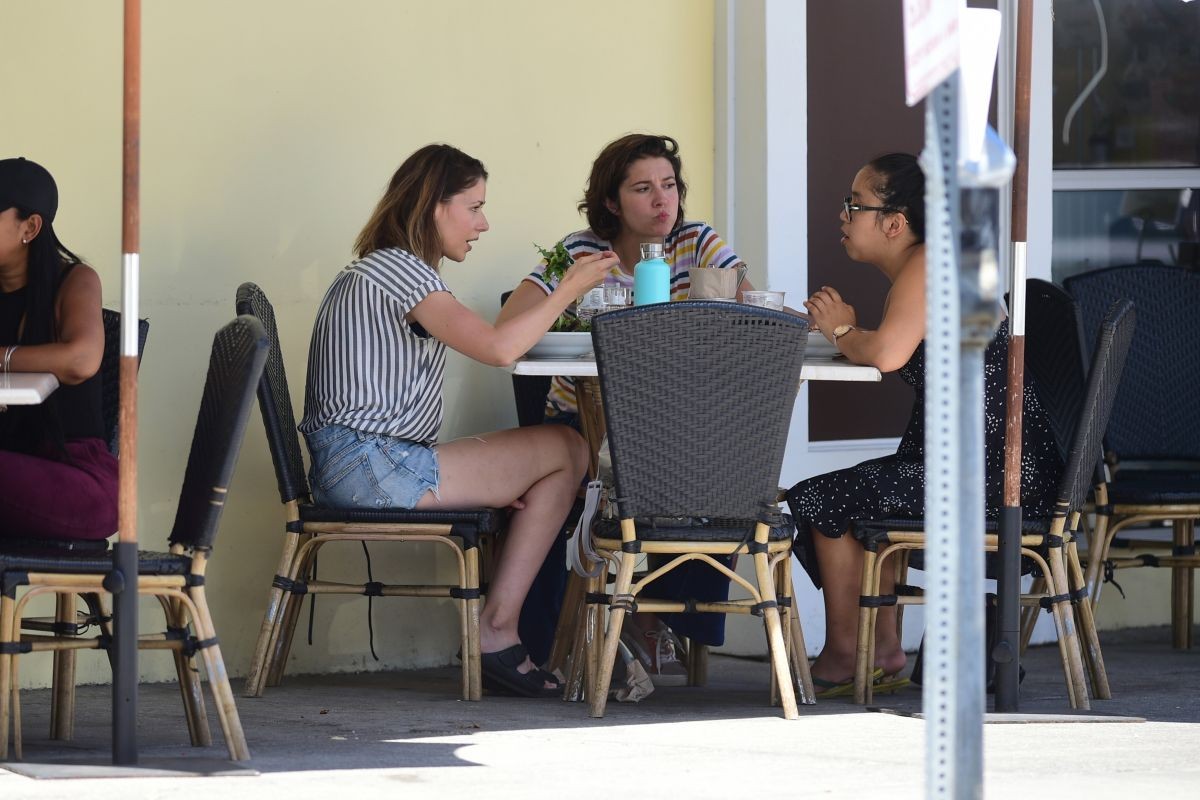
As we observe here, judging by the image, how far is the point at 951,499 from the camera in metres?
1.88

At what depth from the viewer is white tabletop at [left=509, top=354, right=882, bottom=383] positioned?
3846mm

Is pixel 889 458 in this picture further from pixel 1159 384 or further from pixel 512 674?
pixel 1159 384

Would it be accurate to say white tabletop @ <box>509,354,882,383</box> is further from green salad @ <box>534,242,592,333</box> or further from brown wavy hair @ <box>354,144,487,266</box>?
brown wavy hair @ <box>354,144,487,266</box>

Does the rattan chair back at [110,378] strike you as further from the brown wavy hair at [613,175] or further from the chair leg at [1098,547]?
the chair leg at [1098,547]

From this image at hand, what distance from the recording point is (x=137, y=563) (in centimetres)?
306

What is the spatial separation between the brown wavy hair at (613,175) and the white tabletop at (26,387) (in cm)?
180

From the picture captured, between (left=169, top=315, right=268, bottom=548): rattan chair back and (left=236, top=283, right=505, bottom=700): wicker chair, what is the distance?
0.72 metres

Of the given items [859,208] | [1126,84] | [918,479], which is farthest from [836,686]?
[1126,84]

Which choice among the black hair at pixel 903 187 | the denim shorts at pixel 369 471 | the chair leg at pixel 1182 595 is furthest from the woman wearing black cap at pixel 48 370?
the chair leg at pixel 1182 595

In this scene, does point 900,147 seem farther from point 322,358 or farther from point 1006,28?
point 322,358

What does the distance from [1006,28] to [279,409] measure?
2.67m

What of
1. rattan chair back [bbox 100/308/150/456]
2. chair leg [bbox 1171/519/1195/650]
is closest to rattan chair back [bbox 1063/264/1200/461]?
chair leg [bbox 1171/519/1195/650]

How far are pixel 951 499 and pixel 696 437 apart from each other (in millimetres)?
1886

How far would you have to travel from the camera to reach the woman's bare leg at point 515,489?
414cm
